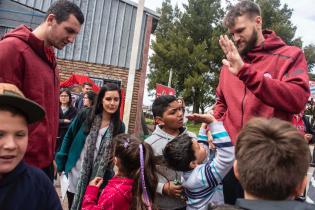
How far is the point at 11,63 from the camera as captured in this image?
8.91ft

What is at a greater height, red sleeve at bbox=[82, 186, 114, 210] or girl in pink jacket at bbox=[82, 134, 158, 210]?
girl in pink jacket at bbox=[82, 134, 158, 210]

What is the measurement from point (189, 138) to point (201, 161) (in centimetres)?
19

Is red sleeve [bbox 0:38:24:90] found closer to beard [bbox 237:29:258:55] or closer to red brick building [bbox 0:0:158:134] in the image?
beard [bbox 237:29:258:55]

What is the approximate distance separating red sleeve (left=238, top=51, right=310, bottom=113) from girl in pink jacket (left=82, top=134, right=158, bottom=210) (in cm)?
102

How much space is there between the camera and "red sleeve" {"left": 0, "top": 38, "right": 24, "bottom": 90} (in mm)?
2678

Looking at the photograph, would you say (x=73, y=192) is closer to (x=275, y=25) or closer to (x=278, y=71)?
(x=278, y=71)

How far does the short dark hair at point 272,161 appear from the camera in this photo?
1.60m

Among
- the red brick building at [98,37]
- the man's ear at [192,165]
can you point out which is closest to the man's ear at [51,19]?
the man's ear at [192,165]

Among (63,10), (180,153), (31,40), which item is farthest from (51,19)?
(180,153)

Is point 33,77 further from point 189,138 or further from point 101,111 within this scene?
point 101,111

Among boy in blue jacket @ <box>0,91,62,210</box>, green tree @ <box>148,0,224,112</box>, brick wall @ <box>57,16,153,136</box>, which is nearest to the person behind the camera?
boy in blue jacket @ <box>0,91,62,210</box>

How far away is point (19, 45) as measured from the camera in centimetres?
280

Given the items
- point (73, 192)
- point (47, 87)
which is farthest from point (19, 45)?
point (73, 192)

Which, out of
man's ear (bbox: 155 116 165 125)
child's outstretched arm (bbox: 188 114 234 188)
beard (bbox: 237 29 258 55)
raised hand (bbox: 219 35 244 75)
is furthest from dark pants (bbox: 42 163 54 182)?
beard (bbox: 237 29 258 55)
